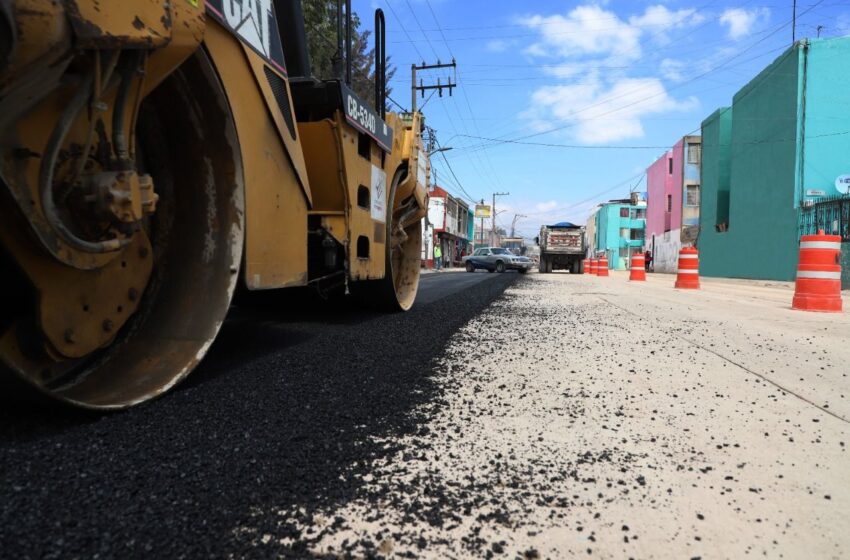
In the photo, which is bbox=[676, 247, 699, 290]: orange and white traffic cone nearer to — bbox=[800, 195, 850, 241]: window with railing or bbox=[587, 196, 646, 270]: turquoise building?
bbox=[800, 195, 850, 241]: window with railing

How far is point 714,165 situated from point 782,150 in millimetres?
8181

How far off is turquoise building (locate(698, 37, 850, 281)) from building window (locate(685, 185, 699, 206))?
12.1 m

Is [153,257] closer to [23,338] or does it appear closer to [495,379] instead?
[23,338]

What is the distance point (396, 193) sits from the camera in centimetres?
662

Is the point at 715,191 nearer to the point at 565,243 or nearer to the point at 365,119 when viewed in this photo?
the point at 565,243

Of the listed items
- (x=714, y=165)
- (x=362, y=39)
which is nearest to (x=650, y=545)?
(x=362, y=39)

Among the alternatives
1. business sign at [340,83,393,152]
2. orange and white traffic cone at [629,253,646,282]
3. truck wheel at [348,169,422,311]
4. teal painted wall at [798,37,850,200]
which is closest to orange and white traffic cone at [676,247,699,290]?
orange and white traffic cone at [629,253,646,282]

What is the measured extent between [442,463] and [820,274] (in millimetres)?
8067

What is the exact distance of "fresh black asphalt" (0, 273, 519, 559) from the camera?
5.25 ft

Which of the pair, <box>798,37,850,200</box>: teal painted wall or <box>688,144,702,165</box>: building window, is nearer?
<box>798,37,850,200</box>: teal painted wall

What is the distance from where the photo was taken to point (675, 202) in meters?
40.6

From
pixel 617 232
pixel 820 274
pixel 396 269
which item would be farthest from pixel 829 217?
pixel 617 232

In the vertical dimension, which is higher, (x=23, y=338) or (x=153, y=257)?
(x=153, y=257)

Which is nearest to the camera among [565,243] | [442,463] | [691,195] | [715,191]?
[442,463]
